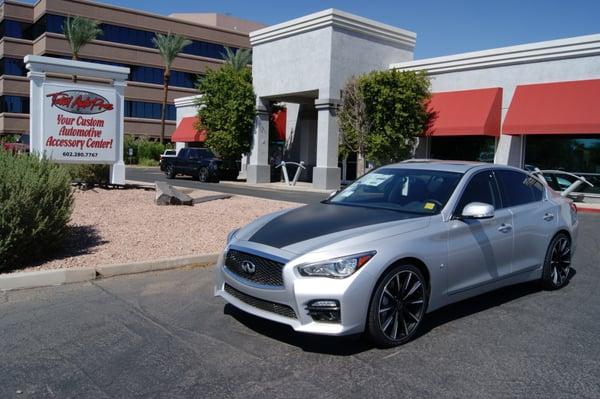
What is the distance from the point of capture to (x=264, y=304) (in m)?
4.80

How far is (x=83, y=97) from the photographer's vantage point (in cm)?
1495

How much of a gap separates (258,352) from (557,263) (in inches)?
166

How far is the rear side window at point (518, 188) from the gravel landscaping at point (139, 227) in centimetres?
428

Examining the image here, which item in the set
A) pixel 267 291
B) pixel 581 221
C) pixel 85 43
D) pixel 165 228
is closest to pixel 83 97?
pixel 165 228

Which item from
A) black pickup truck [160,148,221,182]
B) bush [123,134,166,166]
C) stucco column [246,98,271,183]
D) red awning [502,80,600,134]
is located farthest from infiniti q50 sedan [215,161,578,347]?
bush [123,134,166,166]

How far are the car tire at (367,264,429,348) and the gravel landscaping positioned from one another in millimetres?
4194

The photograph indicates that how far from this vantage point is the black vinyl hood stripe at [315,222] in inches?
199

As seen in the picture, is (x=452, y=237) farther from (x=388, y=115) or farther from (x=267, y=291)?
(x=388, y=115)

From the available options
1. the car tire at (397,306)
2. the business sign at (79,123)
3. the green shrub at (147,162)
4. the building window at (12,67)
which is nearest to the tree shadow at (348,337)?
the car tire at (397,306)

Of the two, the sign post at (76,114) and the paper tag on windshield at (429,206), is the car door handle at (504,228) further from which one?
the sign post at (76,114)

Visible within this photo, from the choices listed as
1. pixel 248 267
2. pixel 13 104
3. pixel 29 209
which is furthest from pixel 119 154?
pixel 13 104

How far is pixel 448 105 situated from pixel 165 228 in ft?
56.4

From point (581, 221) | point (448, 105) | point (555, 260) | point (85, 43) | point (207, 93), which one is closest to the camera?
point (555, 260)

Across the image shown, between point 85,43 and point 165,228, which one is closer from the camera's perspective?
point 165,228
